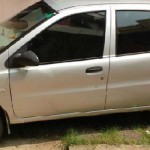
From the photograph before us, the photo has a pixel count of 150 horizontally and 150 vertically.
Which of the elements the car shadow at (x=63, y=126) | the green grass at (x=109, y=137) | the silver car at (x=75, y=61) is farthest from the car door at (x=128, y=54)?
the car shadow at (x=63, y=126)

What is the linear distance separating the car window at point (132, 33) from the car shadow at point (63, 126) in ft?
3.68

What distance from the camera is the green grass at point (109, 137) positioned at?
518 centimetres

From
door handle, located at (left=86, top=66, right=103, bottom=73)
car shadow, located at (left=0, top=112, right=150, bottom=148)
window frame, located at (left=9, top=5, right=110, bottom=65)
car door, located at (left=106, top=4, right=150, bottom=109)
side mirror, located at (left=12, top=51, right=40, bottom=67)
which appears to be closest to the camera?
side mirror, located at (left=12, top=51, right=40, bottom=67)

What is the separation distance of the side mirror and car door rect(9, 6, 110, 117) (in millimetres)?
57

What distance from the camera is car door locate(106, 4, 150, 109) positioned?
16.8 feet

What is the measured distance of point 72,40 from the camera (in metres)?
5.03

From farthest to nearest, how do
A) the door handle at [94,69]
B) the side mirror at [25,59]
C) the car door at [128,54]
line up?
the car door at [128,54], the door handle at [94,69], the side mirror at [25,59]

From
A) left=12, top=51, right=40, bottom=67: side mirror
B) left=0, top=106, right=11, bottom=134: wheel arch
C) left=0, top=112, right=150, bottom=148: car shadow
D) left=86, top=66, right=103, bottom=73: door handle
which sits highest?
left=12, top=51, right=40, bottom=67: side mirror

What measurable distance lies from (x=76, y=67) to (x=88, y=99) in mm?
436

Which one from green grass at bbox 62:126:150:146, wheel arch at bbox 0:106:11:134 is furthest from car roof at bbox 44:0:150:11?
green grass at bbox 62:126:150:146

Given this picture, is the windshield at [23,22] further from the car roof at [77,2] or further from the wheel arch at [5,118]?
the wheel arch at [5,118]

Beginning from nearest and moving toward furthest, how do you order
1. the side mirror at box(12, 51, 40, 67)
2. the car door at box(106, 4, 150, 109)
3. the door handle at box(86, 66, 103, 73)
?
the side mirror at box(12, 51, 40, 67)
the door handle at box(86, 66, 103, 73)
the car door at box(106, 4, 150, 109)

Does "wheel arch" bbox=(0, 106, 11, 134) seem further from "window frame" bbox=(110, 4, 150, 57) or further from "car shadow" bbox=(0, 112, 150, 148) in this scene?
"window frame" bbox=(110, 4, 150, 57)

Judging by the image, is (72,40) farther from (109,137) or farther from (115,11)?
(109,137)
